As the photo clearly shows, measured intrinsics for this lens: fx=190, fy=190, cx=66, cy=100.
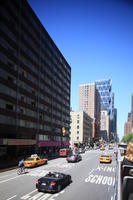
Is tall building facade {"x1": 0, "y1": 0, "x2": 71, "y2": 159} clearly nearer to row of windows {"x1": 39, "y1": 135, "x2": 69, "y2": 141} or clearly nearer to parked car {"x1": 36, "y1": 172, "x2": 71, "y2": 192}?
row of windows {"x1": 39, "y1": 135, "x2": 69, "y2": 141}

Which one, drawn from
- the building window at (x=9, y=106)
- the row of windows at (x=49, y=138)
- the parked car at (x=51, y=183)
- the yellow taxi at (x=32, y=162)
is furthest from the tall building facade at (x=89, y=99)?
the parked car at (x=51, y=183)

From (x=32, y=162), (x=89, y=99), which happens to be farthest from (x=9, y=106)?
(x=89, y=99)

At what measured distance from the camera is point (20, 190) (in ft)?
46.7

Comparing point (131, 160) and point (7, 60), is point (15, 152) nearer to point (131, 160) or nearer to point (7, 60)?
point (7, 60)

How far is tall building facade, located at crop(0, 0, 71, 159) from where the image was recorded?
3709cm

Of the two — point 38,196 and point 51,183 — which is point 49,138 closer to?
point 51,183

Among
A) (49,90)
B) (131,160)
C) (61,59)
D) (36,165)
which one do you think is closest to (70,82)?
(61,59)

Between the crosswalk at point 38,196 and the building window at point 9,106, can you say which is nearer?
the crosswalk at point 38,196

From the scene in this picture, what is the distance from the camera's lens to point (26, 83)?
147ft

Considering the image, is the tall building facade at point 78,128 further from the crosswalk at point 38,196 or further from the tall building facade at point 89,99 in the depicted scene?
the crosswalk at point 38,196

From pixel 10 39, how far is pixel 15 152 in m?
23.3

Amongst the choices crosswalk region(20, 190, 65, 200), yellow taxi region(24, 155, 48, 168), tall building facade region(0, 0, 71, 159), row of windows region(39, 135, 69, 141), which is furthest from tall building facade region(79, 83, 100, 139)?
crosswalk region(20, 190, 65, 200)

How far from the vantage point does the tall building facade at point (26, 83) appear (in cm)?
3709

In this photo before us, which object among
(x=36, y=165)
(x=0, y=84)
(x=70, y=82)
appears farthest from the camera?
(x=70, y=82)
